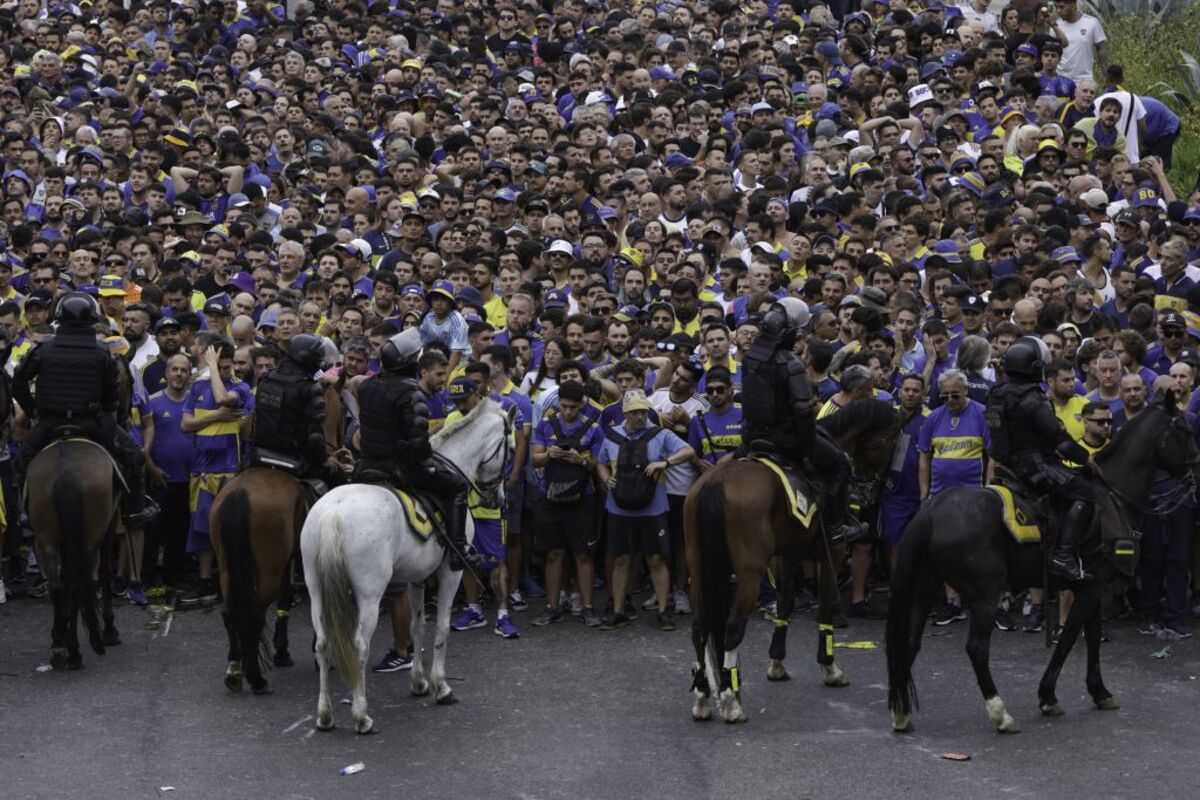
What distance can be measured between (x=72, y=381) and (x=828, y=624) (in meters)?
5.89

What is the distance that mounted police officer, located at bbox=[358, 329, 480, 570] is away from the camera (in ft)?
41.9

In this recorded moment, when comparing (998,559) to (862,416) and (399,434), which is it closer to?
(862,416)

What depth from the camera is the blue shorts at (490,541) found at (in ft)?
49.7

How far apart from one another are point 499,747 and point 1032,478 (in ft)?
12.9

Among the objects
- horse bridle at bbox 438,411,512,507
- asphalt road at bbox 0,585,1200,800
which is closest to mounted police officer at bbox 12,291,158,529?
asphalt road at bbox 0,585,1200,800

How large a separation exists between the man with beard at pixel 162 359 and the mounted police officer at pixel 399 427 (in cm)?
395

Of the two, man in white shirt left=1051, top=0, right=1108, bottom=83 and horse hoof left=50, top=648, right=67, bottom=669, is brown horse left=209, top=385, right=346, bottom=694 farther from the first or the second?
man in white shirt left=1051, top=0, right=1108, bottom=83

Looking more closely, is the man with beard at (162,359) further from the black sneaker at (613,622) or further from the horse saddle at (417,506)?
the black sneaker at (613,622)

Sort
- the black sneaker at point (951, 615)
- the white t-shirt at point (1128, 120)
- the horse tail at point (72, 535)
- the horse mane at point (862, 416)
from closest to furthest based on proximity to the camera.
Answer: the horse mane at point (862, 416)
the horse tail at point (72, 535)
the black sneaker at point (951, 615)
the white t-shirt at point (1128, 120)

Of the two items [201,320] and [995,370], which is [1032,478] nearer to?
[995,370]

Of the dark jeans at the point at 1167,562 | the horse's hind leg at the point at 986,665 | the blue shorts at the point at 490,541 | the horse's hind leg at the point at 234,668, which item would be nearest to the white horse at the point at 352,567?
the horse's hind leg at the point at 234,668

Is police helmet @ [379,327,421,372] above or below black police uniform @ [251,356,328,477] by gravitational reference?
above

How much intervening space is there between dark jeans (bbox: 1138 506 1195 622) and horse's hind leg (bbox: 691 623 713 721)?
153 inches

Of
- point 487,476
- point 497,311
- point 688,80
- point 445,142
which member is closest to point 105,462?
point 487,476
